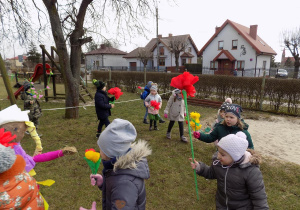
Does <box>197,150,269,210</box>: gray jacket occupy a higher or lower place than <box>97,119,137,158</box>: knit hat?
lower

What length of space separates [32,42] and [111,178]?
8198 millimetres

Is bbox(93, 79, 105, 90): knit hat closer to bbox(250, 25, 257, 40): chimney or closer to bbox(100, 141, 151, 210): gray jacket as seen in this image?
bbox(100, 141, 151, 210): gray jacket

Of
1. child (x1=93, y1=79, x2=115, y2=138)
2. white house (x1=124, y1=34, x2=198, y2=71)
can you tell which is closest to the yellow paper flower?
child (x1=93, y1=79, x2=115, y2=138)

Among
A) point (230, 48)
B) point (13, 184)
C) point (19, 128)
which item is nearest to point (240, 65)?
point (230, 48)

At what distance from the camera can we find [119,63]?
50.3m

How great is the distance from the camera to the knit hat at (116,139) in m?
1.50

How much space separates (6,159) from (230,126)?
257 cm

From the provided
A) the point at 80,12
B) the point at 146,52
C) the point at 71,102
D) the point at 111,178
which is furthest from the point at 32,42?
the point at 146,52

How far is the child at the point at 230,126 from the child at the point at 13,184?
80.0 inches

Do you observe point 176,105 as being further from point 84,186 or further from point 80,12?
point 80,12

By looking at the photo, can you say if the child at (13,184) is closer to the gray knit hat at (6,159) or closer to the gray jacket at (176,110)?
the gray knit hat at (6,159)

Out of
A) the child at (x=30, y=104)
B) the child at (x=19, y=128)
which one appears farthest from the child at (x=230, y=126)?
the child at (x=30, y=104)

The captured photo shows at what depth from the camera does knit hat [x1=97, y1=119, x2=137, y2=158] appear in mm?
1501

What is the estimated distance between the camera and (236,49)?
91.1 feet
